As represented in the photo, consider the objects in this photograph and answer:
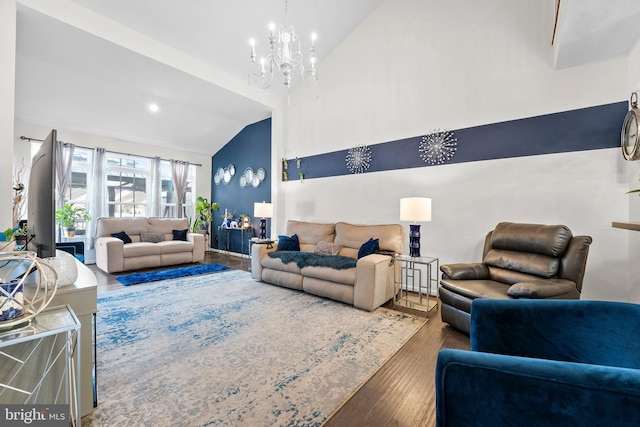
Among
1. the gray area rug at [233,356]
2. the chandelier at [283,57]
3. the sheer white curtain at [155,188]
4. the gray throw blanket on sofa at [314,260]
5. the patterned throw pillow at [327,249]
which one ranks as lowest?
the gray area rug at [233,356]

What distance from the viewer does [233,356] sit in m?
2.00

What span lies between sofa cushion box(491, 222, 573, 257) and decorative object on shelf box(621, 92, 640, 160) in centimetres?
80

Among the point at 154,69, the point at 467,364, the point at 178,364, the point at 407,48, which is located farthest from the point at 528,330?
the point at 154,69

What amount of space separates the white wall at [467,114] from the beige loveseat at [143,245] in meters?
2.69

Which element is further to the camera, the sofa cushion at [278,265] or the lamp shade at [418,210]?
the sofa cushion at [278,265]

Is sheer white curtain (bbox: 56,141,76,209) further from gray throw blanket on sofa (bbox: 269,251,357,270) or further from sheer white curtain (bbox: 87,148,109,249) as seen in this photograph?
gray throw blanket on sofa (bbox: 269,251,357,270)

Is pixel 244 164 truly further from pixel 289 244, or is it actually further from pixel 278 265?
pixel 278 265

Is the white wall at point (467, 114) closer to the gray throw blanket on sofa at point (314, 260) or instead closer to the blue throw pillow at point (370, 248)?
the blue throw pillow at point (370, 248)

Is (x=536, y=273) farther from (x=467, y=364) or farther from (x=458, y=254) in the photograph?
(x=467, y=364)

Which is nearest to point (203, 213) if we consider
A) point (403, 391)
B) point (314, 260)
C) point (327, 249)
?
point (327, 249)

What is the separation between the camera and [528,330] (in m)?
1.21

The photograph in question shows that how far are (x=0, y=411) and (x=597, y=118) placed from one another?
4564 mm

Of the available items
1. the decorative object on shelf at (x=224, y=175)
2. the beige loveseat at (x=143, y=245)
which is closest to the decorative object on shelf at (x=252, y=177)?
the decorative object on shelf at (x=224, y=175)

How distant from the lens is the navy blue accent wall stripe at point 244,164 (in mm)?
5864
